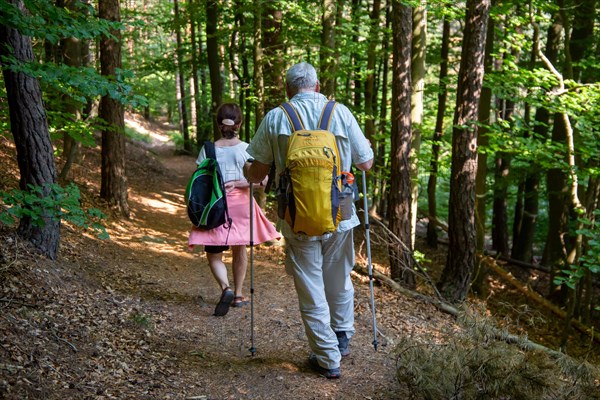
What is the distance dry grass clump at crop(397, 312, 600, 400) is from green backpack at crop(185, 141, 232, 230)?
2.58 metres

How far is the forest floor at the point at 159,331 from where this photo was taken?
3.89 metres

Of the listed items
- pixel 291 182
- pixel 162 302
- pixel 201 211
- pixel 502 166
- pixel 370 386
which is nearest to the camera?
pixel 291 182

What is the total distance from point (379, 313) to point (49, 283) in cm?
378

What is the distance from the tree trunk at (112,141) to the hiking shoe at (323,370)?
707 cm

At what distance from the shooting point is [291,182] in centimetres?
389

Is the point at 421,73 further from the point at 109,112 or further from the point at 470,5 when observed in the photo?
the point at 109,112

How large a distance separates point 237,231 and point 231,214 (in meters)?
0.20

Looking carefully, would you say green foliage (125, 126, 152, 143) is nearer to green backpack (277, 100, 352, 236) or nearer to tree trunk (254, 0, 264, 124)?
tree trunk (254, 0, 264, 124)

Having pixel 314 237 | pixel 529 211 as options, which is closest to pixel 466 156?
pixel 314 237

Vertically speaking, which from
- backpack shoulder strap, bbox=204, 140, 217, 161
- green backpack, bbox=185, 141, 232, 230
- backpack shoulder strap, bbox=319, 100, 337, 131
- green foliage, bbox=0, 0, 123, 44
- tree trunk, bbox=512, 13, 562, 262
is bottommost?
tree trunk, bbox=512, 13, 562, 262

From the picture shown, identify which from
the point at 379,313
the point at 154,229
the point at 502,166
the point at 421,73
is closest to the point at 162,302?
the point at 379,313

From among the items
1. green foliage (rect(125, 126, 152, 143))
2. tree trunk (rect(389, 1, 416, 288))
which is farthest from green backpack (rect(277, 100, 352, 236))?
green foliage (rect(125, 126, 152, 143))

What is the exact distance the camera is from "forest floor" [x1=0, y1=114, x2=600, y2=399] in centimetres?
389

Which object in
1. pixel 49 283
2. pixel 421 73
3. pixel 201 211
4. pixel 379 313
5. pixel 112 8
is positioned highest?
pixel 112 8
